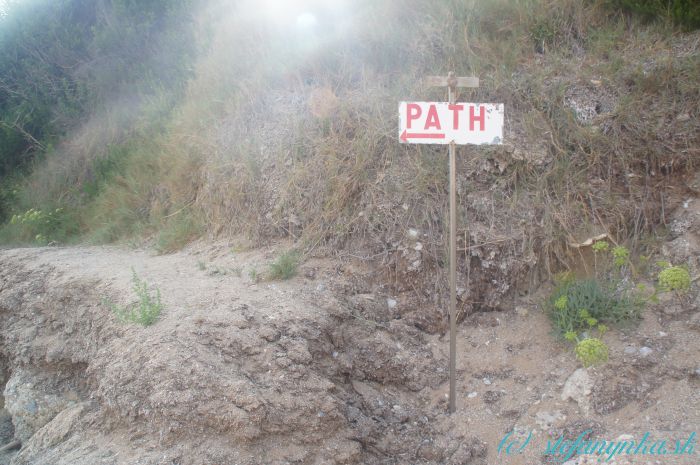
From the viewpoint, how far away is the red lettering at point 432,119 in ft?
12.1

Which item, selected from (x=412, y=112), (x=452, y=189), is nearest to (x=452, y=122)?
(x=412, y=112)

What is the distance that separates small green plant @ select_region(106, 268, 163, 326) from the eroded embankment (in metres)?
0.06

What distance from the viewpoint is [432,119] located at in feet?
12.1

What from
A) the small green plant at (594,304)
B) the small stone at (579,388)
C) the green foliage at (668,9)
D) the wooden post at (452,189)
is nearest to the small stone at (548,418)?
the small stone at (579,388)

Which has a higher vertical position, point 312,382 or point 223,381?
point 223,381

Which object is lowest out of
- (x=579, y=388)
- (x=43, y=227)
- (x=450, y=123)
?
(x=43, y=227)

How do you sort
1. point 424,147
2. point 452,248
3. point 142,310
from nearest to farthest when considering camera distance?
point 452,248 → point 142,310 → point 424,147

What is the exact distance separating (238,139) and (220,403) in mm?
3591

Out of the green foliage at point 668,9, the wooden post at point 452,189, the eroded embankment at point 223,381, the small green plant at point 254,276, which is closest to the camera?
the eroded embankment at point 223,381

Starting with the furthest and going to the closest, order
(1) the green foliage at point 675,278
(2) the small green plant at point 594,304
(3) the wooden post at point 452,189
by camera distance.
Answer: (2) the small green plant at point 594,304 < (3) the wooden post at point 452,189 < (1) the green foliage at point 675,278

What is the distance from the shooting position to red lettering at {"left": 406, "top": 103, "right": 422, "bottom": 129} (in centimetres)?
368

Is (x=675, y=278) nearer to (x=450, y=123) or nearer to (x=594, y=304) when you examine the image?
(x=594, y=304)

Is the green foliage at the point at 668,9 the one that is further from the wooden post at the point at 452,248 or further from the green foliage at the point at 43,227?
the green foliage at the point at 43,227

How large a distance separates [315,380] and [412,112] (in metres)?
1.82
